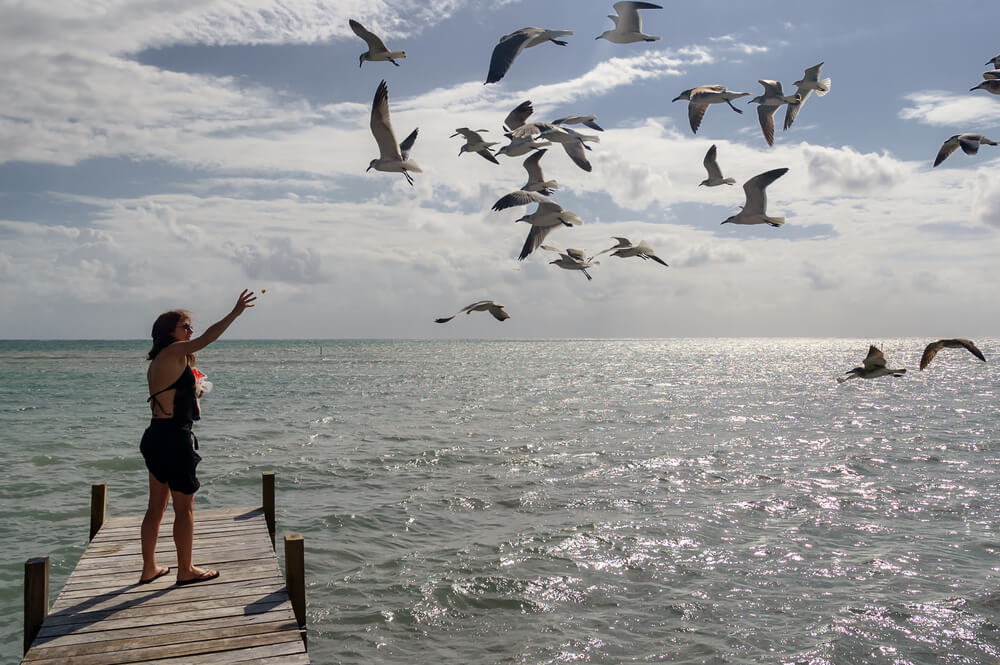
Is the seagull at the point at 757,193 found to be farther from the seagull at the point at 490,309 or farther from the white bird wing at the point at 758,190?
the seagull at the point at 490,309

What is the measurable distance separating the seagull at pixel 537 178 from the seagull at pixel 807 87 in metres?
4.06

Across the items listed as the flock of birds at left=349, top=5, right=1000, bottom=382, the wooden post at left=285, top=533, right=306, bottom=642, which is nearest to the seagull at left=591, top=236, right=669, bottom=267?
the flock of birds at left=349, top=5, right=1000, bottom=382

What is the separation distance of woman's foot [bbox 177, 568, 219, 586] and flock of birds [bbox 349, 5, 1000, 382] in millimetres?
3726

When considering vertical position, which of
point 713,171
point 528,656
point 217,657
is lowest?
point 528,656

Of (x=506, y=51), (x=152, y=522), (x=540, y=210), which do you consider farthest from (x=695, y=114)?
(x=152, y=522)

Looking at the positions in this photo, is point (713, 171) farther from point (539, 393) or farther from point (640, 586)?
point (539, 393)

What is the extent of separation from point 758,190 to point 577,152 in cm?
281

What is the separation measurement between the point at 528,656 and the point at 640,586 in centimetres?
267

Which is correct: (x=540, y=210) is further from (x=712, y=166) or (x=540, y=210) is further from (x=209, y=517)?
(x=209, y=517)

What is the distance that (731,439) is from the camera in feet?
81.3

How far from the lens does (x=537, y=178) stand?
35.4 ft

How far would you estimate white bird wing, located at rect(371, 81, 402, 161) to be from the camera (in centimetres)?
943

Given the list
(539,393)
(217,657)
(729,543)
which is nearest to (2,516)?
(217,657)

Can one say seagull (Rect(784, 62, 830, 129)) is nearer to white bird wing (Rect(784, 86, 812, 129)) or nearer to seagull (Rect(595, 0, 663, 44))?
white bird wing (Rect(784, 86, 812, 129))
